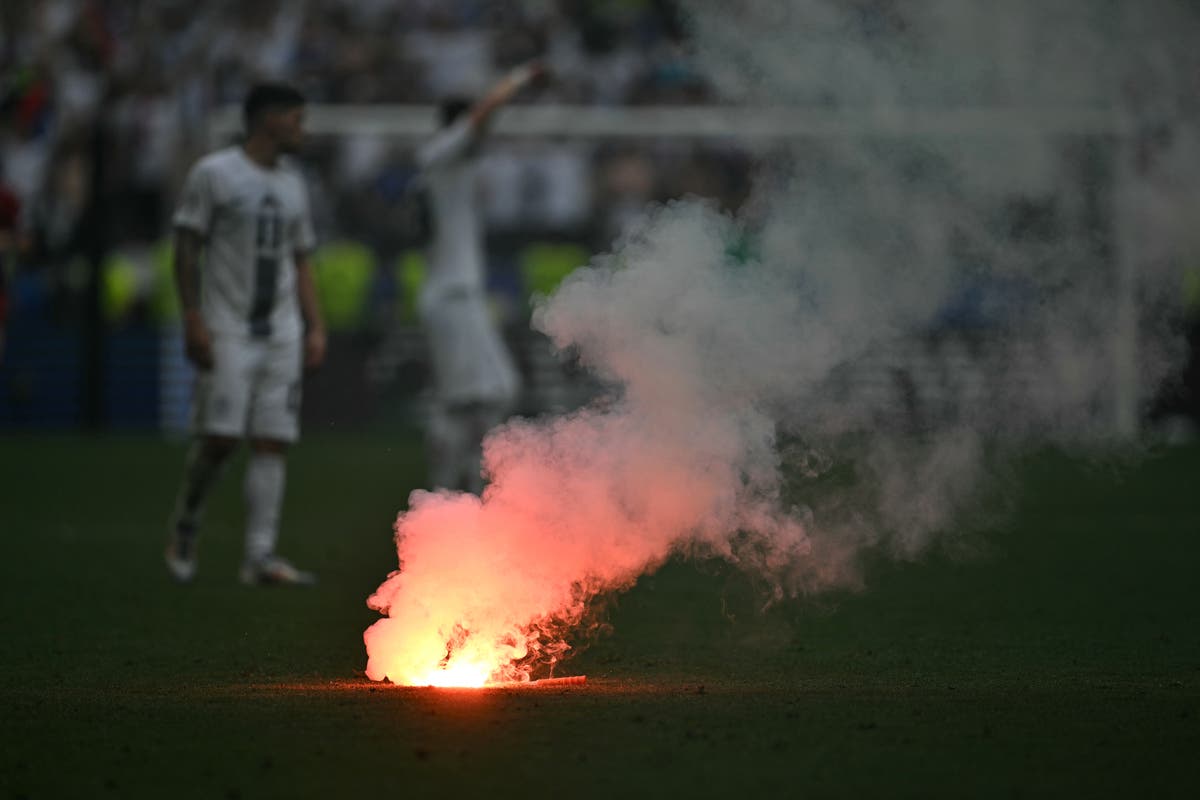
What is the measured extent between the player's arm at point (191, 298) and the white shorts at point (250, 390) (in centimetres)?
8

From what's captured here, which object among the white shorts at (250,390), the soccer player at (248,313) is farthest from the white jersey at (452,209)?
the white shorts at (250,390)

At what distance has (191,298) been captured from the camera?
9586 mm

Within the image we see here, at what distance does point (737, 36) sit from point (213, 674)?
3.95 metres

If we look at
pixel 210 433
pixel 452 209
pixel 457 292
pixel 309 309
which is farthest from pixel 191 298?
pixel 457 292

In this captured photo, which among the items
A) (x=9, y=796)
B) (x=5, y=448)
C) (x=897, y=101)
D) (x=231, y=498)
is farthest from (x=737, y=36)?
(x=5, y=448)

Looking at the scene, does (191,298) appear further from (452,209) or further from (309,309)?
(452,209)

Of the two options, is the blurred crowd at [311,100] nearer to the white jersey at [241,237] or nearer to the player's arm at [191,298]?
the white jersey at [241,237]

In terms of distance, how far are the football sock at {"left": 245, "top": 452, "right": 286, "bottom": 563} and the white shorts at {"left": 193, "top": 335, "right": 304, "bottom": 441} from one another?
175mm

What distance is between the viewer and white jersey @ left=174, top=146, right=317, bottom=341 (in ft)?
32.1

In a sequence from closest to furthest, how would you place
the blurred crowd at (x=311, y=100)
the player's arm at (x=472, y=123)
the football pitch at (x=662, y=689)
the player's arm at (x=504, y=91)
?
1. the football pitch at (x=662, y=689)
2. the player's arm at (x=504, y=91)
3. the player's arm at (x=472, y=123)
4. the blurred crowd at (x=311, y=100)

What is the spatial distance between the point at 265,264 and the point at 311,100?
49.3 ft

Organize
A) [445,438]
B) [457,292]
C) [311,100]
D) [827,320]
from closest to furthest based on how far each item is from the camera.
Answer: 1. [827,320]
2. [457,292]
3. [445,438]
4. [311,100]

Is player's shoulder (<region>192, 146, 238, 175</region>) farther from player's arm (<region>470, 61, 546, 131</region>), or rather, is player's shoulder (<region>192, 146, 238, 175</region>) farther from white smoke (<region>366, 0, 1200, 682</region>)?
white smoke (<region>366, 0, 1200, 682</region>)

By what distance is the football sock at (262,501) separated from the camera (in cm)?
990
